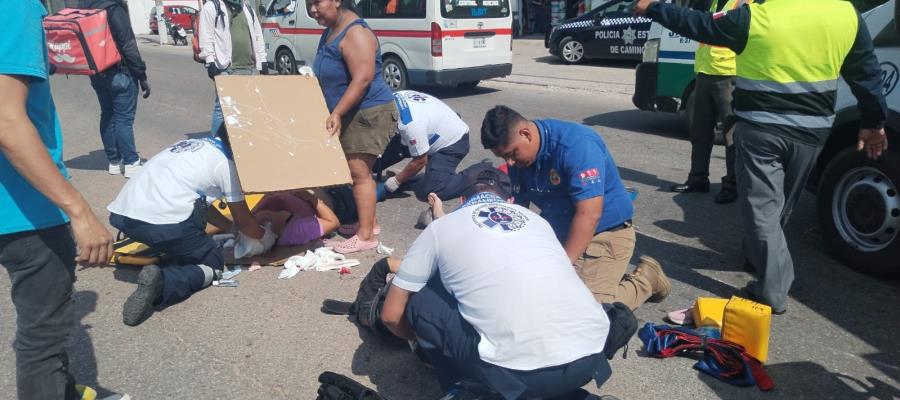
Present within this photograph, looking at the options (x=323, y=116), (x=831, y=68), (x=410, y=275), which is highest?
(x=831, y=68)

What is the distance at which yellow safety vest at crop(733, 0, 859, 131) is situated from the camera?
3.23 meters

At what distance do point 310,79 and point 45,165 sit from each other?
2.56 m

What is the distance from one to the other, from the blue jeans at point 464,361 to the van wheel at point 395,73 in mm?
8839

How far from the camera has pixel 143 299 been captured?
11.6 feet

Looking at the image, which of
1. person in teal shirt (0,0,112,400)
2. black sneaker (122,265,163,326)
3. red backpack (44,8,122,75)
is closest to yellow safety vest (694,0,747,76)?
black sneaker (122,265,163,326)

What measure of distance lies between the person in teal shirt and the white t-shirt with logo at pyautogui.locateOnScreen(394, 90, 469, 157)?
10.0 ft

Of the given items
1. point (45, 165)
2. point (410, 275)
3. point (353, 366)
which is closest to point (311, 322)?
point (353, 366)

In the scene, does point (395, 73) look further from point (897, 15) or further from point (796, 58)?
point (796, 58)

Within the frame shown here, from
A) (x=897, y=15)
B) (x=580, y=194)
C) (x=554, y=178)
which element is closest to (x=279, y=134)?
(x=554, y=178)

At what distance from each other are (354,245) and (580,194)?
6.13 ft

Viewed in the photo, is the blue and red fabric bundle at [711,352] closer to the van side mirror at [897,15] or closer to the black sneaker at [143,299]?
the van side mirror at [897,15]

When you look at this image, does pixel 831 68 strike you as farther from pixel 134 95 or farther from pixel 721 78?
pixel 134 95

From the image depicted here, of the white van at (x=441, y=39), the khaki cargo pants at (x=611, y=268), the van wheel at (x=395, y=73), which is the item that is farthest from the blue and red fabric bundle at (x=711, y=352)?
the van wheel at (x=395, y=73)

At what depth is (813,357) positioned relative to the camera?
3.16m
